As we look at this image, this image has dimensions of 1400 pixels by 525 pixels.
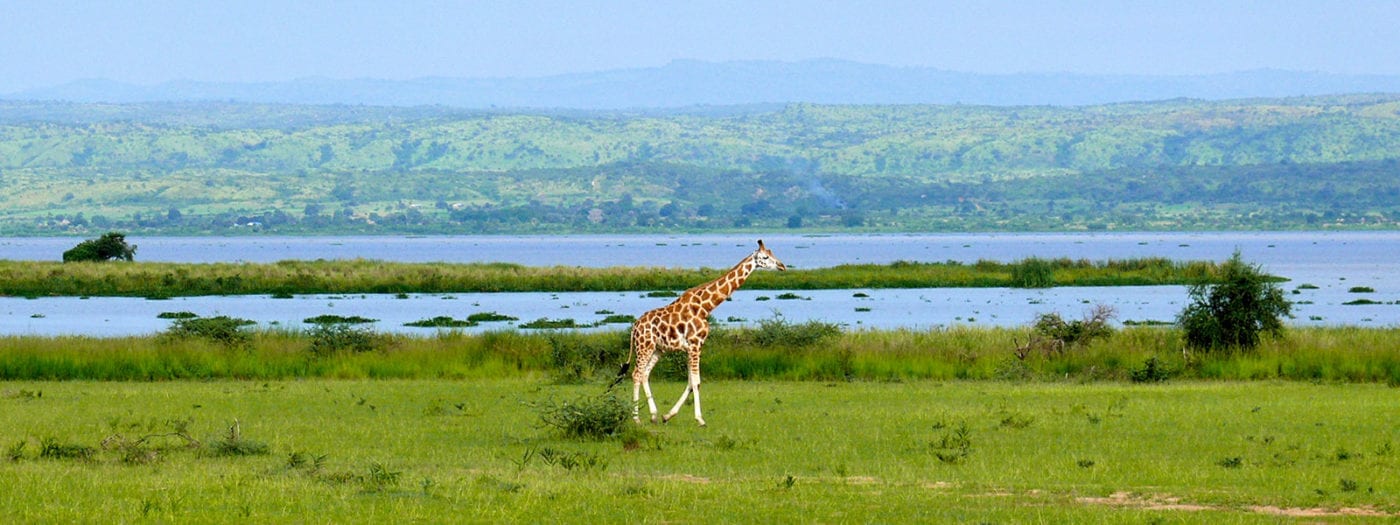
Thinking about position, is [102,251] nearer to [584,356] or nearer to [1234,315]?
[584,356]

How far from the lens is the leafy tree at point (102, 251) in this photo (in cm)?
9988

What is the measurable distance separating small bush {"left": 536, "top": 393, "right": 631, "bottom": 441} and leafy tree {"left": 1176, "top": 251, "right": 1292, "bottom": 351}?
19051 mm

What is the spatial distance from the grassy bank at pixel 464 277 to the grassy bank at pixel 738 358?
4470 centimetres

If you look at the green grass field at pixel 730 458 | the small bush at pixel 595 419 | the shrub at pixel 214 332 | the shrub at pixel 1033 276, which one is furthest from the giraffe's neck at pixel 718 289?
the shrub at pixel 1033 276

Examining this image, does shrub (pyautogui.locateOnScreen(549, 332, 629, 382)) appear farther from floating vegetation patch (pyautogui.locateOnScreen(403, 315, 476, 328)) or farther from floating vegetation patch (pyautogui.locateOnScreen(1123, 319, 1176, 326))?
floating vegetation patch (pyautogui.locateOnScreen(1123, 319, 1176, 326))

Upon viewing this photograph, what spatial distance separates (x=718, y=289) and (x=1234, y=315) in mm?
17682

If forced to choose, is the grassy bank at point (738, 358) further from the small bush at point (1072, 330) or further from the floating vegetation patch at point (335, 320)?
the floating vegetation patch at point (335, 320)

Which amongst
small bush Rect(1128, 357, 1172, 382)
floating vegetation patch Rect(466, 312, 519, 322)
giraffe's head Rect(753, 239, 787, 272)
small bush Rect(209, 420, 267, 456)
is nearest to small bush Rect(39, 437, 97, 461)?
small bush Rect(209, 420, 267, 456)

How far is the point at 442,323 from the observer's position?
61281mm

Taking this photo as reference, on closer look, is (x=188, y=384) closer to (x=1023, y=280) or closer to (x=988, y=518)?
(x=988, y=518)

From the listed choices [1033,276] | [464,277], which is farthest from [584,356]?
[1033,276]

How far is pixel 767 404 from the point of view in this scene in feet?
92.1

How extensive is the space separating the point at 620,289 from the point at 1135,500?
236ft

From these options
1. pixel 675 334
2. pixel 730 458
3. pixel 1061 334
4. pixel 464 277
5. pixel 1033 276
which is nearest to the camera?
pixel 730 458
